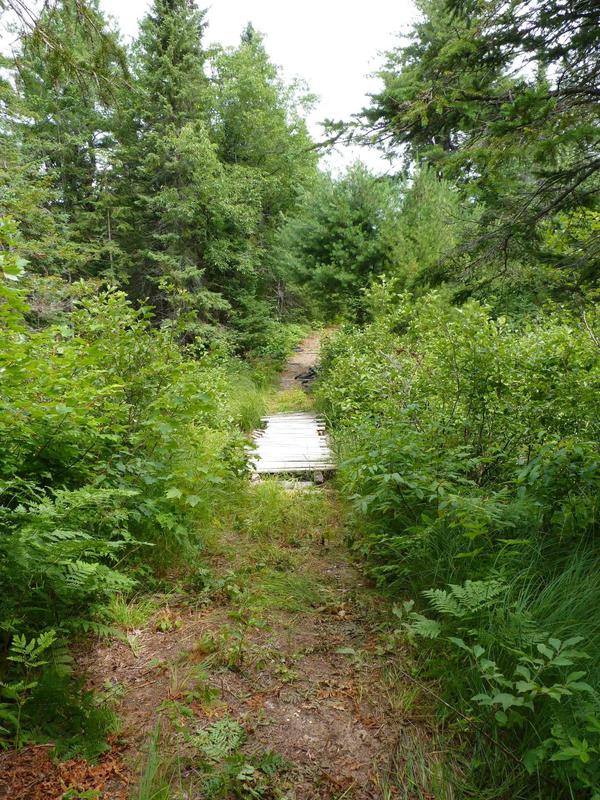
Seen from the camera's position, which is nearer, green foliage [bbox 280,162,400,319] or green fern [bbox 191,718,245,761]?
green fern [bbox 191,718,245,761]

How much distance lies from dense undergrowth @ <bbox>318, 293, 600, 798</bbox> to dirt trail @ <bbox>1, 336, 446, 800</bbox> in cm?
30

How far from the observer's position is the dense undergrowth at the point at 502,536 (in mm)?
1625

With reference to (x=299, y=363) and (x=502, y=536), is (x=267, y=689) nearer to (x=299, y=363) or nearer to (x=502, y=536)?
(x=502, y=536)

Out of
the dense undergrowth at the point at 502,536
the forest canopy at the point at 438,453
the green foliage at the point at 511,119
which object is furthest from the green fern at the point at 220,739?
the green foliage at the point at 511,119

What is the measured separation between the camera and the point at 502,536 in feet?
8.91

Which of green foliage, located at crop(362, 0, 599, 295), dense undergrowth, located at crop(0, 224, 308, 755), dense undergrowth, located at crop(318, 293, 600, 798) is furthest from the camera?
green foliage, located at crop(362, 0, 599, 295)

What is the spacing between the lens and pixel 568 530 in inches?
101

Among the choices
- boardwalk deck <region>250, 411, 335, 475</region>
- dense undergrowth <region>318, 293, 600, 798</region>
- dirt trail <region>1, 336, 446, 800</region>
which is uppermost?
dense undergrowth <region>318, 293, 600, 798</region>

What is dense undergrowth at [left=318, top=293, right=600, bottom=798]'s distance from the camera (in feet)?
5.33

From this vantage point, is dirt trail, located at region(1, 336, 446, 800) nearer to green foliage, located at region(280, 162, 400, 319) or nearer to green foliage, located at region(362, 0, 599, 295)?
green foliage, located at region(362, 0, 599, 295)

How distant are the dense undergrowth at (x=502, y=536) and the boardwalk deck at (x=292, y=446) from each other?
134cm

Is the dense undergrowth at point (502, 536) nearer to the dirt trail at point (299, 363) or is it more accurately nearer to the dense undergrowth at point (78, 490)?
the dense undergrowth at point (78, 490)

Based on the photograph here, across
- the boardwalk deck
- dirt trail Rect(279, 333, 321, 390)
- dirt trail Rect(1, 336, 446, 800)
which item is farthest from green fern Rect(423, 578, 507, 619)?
dirt trail Rect(279, 333, 321, 390)

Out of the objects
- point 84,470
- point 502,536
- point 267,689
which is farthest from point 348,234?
point 267,689
